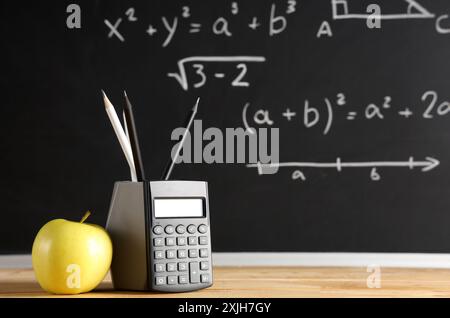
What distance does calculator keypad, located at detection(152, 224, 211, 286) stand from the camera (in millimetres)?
875

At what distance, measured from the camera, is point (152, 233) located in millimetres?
881

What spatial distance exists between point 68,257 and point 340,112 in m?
0.76

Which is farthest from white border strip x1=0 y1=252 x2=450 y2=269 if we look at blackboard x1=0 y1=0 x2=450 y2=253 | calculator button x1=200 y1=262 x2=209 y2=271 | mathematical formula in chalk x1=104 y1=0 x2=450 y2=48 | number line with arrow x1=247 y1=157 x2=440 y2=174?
mathematical formula in chalk x1=104 y1=0 x2=450 y2=48

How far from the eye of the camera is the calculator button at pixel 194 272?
0.89m

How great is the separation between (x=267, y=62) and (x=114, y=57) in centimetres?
36

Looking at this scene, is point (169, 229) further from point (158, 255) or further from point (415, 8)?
point (415, 8)

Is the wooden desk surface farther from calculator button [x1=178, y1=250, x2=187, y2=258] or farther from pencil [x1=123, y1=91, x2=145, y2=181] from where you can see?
pencil [x1=123, y1=91, x2=145, y2=181]

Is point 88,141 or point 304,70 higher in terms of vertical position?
point 304,70

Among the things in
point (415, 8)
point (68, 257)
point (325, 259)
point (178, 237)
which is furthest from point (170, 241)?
point (415, 8)

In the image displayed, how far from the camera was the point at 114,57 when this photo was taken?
53.6 inches

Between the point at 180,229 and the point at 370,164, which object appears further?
the point at 370,164

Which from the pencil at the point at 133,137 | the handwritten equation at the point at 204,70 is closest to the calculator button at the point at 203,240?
the pencil at the point at 133,137
